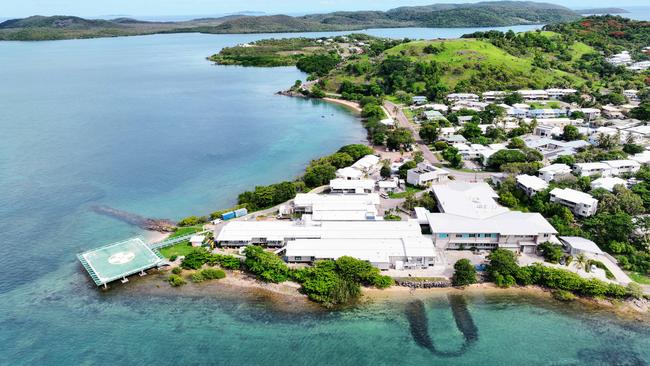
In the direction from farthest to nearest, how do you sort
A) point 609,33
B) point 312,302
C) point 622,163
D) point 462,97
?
point 609,33 < point 462,97 < point 622,163 < point 312,302

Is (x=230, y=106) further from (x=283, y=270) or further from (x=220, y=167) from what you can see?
(x=283, y=270)

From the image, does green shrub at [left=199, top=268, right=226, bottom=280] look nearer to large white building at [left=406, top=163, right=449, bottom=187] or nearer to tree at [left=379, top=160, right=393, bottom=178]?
tree at [left=379, top=160, right=393, bottom=178]

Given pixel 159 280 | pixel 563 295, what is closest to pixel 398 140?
pixel 563 295

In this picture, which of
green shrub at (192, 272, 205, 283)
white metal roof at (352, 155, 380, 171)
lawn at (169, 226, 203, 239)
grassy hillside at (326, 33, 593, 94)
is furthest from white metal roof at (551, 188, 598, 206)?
grassy hillside at (326, 33, 593, 94)

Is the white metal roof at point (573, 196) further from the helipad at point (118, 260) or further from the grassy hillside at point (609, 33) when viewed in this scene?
the grassy hillside at point (609, 33)

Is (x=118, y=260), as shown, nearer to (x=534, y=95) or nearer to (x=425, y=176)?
(x=425, y=176)

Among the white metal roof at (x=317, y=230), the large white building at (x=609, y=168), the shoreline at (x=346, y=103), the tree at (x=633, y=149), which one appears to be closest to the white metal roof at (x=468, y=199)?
the white metal roof at (x=317, y=230)
